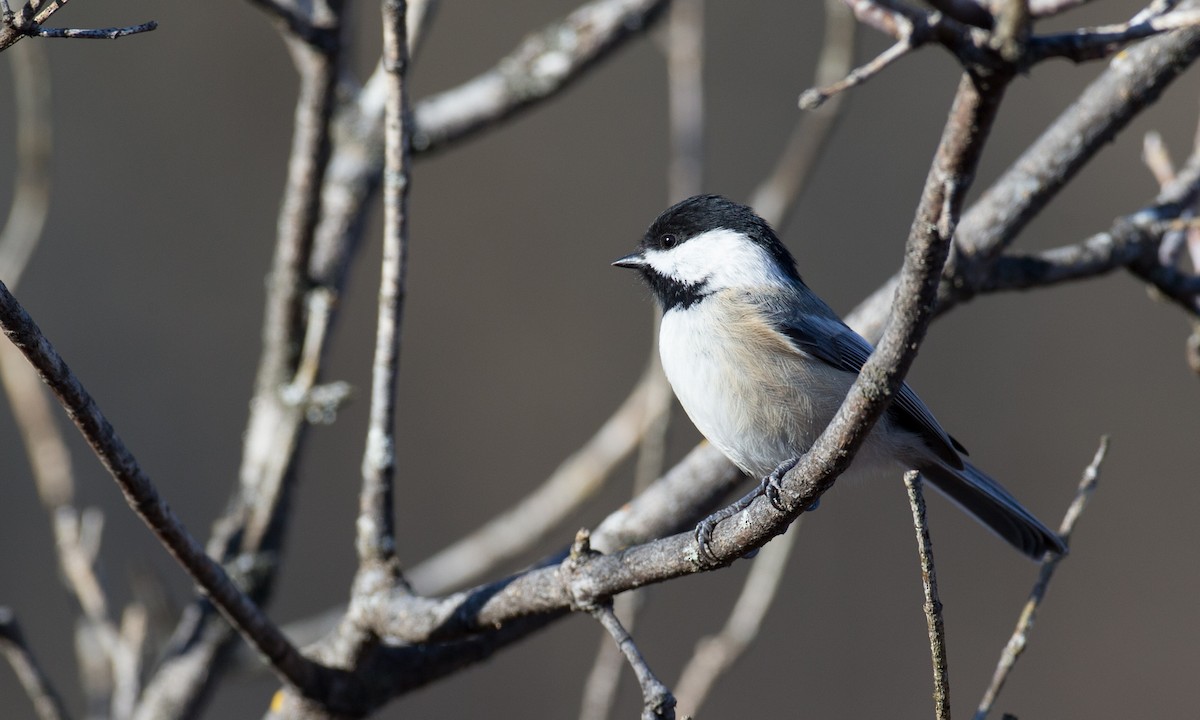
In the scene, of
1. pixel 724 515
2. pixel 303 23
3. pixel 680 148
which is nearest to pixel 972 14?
pixel 724 515

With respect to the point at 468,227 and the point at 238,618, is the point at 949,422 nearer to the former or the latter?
the point at 468,227

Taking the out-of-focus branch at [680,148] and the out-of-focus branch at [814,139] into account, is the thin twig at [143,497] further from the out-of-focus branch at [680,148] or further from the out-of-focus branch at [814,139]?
the out-of-focus branch at [814,139]

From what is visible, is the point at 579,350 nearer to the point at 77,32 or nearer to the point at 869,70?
the point at 77,32

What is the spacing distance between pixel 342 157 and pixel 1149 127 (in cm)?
378

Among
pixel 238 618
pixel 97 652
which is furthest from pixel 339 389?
pixel 97 652

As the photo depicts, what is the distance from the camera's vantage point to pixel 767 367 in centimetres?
193

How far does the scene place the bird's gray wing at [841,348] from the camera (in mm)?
1956

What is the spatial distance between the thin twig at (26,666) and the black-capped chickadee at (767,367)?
1194 millimetres

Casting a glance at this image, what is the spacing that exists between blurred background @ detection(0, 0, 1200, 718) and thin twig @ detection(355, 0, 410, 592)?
2125 mm

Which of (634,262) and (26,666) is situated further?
(634,262)

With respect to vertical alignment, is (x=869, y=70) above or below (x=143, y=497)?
above

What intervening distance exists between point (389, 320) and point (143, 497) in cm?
48

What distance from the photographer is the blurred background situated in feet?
12.5

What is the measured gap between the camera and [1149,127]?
4531 mm
